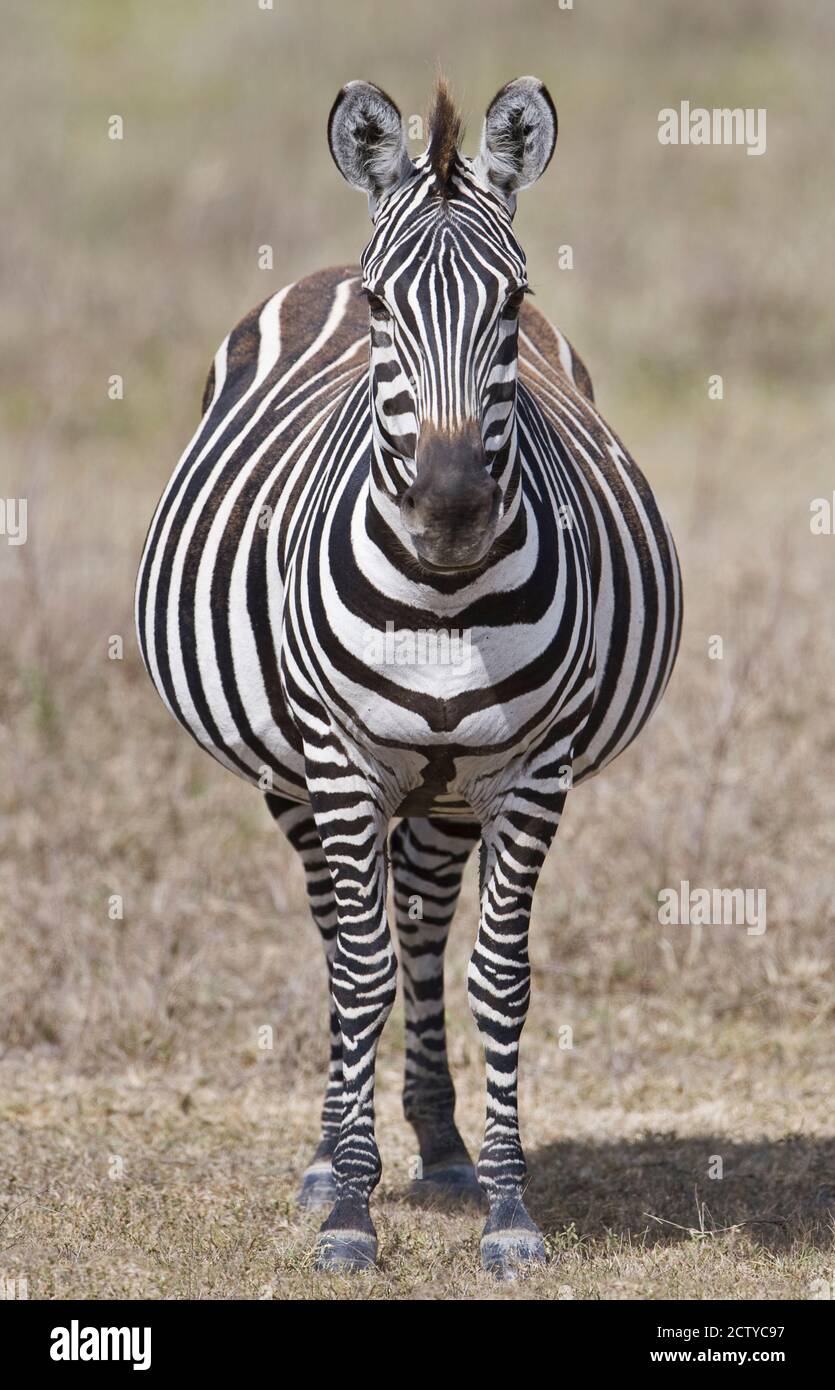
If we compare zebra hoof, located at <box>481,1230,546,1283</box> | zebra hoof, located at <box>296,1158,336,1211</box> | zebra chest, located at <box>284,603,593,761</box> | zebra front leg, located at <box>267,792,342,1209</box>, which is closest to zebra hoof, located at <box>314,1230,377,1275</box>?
zebra hoof, located at <box>481,1230,546,1283</box>

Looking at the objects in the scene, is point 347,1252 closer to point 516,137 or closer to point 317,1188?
point 317,1188

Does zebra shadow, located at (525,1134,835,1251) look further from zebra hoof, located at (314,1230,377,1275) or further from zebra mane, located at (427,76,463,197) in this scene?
zebra mane, located at (427,76,463,197)

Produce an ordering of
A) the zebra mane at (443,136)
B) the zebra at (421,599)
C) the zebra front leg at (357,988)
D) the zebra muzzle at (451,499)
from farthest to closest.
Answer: the zebra front leg at (357,988), the zebra mane at (443,136), the zebra at (421,599), the zebra muzzle at (451,499)

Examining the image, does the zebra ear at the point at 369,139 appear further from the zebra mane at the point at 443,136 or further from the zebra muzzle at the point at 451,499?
the zebra muzzle at the point at 451,499

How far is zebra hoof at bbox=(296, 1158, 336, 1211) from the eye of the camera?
5453 mm

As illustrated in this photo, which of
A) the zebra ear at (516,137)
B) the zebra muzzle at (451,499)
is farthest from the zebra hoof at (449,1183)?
the zebra ear at (516,137)

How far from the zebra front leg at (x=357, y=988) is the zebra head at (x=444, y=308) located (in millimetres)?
791

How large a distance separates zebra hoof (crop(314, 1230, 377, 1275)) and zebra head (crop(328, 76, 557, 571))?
72.1 inches

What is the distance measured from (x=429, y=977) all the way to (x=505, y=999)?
4.29 ft

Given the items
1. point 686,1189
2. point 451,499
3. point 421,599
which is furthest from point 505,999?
point 451,499

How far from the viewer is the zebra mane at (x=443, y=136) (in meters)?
4.26

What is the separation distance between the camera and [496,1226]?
Answer: 4.69 m

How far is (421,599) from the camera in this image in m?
4.32
